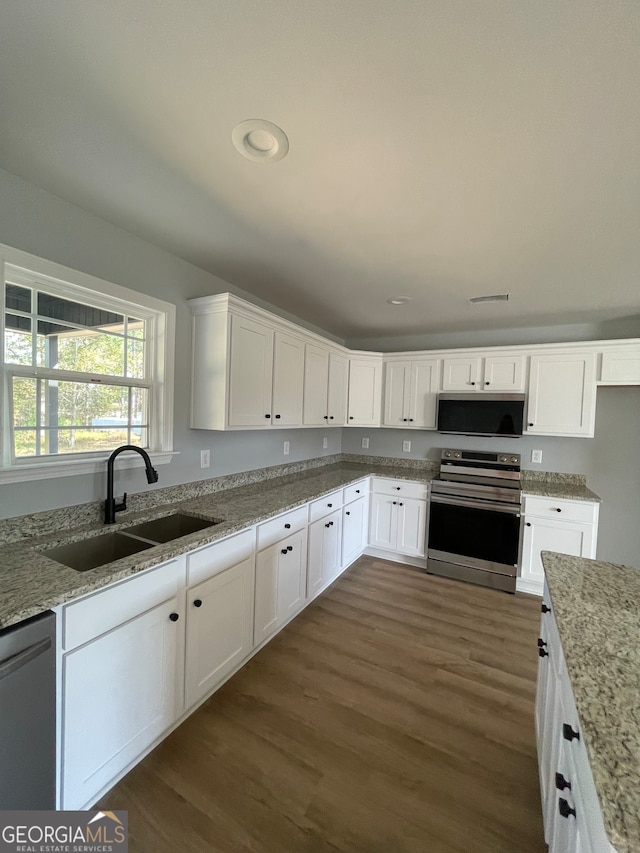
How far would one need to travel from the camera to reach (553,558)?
1.59 metres

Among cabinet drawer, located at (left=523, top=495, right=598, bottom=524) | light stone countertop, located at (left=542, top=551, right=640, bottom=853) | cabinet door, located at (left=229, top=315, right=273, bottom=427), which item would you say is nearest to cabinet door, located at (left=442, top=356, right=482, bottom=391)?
cabinet drawer, located at (left=523, top=495, right=598, bottom=524)

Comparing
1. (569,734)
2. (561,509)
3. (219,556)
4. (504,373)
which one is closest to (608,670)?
(569,734)

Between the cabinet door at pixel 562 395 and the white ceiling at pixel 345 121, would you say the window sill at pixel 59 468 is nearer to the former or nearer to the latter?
the white ceiling at pixel 345 121

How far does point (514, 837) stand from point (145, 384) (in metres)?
2.71

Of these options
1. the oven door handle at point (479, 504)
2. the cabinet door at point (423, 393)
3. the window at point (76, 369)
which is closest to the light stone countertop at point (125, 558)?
the window at point (76, 369)

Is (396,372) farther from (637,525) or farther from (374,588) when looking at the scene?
(637,525)

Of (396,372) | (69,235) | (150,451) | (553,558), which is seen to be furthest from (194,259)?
(553,558)

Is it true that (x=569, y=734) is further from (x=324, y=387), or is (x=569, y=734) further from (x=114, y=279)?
(x=324, y=387)

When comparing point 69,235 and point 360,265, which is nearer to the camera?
point 69,235

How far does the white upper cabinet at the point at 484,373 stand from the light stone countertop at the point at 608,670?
7.30 feet

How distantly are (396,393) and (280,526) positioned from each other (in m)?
2.24

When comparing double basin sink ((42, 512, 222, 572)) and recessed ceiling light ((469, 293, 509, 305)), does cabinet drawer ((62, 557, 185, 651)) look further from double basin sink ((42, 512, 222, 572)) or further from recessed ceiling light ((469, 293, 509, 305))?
recessed ceiling light ((469, 293, 509, 305))

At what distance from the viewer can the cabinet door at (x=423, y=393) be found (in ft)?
12.3

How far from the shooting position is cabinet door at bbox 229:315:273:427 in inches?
92.2
